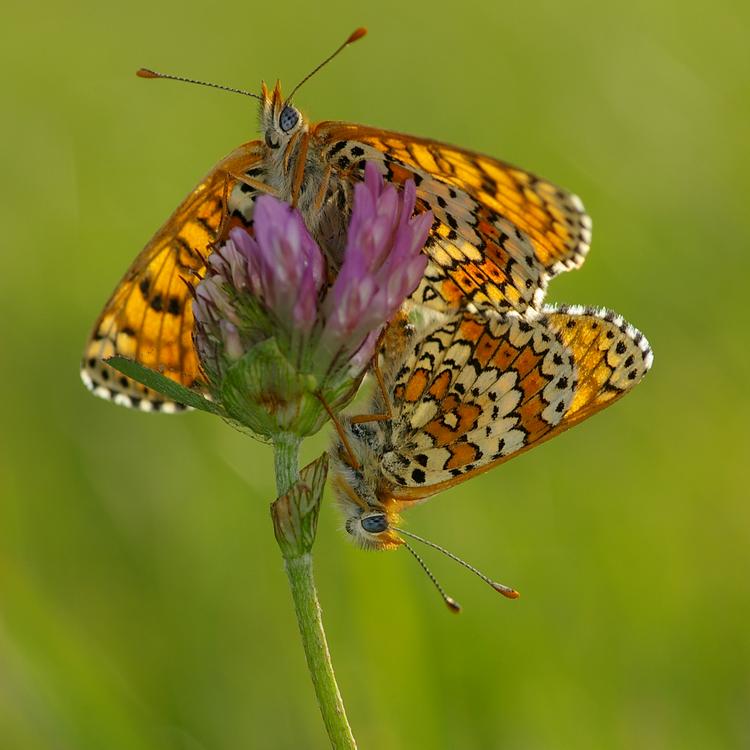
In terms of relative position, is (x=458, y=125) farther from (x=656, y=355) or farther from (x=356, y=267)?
(x=356, y=267)

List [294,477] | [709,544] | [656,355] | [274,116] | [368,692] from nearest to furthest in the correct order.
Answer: [294,477]
[274,116]
[368,692]
[709,544]
[656,355]

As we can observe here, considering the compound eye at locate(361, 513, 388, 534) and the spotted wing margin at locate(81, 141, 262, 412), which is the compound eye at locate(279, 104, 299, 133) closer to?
the spotted wing margin at locate(81, 141, 262, 412)

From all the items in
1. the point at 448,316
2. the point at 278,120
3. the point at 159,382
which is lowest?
the point at 159,382

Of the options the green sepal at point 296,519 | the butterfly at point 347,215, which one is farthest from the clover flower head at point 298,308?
the butterfly at point 347,215

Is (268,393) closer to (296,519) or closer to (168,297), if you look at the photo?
(296,519)

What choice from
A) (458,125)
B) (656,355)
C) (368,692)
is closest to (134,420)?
(368,692)

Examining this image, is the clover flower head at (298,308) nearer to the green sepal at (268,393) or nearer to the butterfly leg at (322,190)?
the green sepal at (268,393)

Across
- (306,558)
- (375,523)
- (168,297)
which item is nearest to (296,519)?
(306,558)
